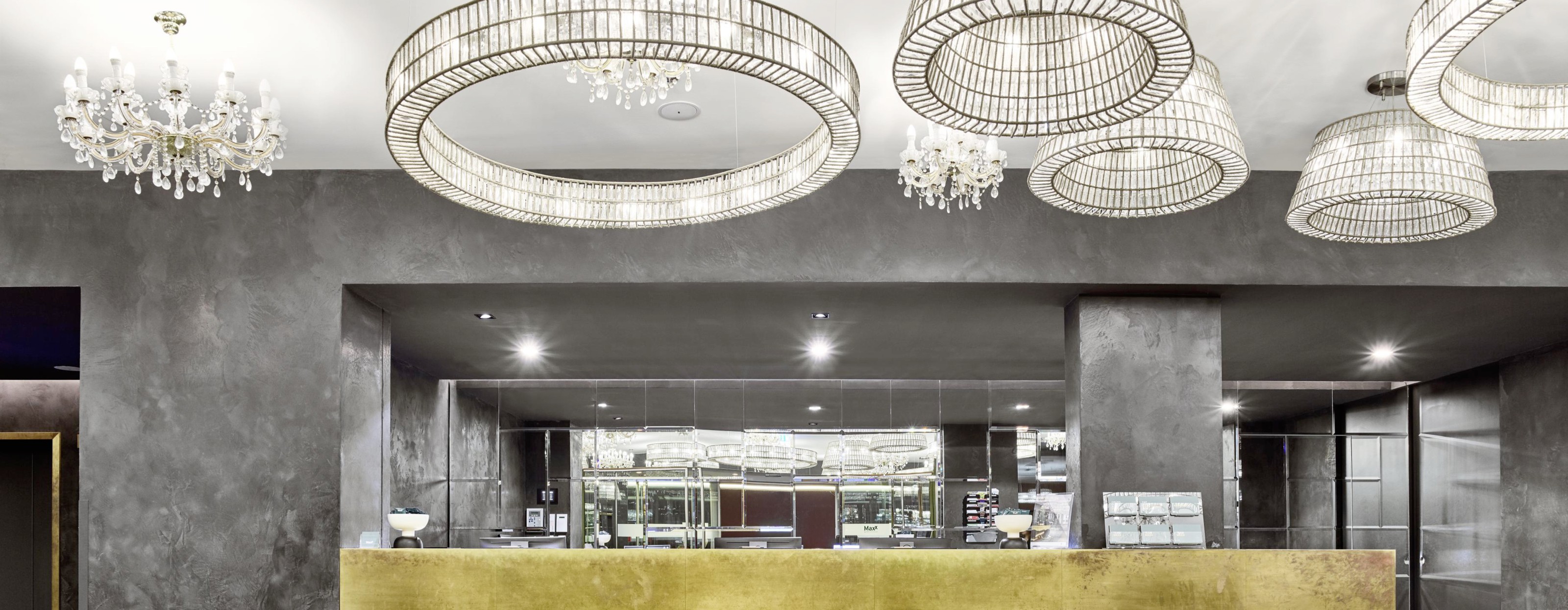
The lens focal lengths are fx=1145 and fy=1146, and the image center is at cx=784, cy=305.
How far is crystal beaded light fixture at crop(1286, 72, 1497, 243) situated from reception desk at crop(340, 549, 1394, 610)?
5.84ft

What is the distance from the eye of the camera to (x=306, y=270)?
253 inches

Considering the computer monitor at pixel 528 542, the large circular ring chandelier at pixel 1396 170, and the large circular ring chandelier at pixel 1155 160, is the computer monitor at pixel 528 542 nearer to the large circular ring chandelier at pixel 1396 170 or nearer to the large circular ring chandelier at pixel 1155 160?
the large circular ring chandelier at pixel 1155 160

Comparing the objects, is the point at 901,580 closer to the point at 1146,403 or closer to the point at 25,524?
the point at 1146,403

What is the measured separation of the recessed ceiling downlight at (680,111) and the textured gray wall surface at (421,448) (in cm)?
598

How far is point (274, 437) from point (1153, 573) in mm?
4695

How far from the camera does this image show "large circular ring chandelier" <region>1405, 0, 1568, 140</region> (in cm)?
286

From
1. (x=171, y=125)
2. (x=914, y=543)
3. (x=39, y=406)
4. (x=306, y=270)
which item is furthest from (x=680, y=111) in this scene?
(x=39, y=406)

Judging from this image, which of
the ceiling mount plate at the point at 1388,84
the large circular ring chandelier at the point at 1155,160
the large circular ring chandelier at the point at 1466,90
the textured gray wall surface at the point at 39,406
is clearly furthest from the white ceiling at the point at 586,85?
the textured gray wall surface at the point at 39,406

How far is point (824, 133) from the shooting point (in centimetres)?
403

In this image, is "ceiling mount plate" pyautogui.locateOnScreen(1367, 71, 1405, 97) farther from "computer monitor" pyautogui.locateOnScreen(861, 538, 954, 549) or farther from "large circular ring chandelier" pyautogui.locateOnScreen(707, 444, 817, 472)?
"large circular ring chandelier" pyautogui.locateOnScreen(707, 444, 817, 472)

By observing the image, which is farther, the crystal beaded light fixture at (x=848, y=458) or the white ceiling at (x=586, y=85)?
the crystal beaded light fixture at (x=848, y=458)

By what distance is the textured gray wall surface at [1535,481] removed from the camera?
9.32 m

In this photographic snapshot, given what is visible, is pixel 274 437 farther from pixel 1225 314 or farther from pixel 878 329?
pixel 1225 314

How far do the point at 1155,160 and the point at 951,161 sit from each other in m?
0.97
